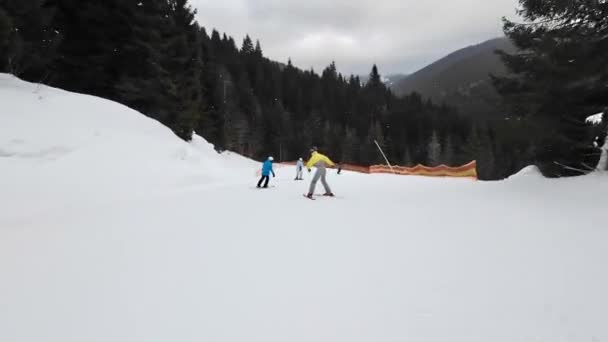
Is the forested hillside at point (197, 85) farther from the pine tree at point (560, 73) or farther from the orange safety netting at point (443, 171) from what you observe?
the orange safety netting at point (443, 171)

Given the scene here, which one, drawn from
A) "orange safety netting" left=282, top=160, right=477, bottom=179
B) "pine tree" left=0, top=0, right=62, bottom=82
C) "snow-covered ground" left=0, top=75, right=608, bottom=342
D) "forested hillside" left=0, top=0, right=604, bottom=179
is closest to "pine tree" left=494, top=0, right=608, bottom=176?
"forested hillside" left=0, top=0, right=604, bottom=179

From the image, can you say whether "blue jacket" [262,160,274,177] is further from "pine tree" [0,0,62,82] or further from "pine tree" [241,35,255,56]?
"pine tree" [241,35,255,56]

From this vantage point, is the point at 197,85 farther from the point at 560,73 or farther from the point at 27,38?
the point at 560,73

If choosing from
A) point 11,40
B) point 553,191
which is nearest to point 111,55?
point 11,40

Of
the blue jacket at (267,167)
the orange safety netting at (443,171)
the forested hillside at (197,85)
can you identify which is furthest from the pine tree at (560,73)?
the orange safety netting at (443,171)

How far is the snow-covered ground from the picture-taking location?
120 inches

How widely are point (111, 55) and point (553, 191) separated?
30.5 meters

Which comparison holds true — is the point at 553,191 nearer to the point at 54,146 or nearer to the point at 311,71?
the point at 54,146

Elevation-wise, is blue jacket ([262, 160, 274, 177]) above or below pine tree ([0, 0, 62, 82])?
below

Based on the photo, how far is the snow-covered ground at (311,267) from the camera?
120 inches

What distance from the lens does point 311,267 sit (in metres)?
4.48

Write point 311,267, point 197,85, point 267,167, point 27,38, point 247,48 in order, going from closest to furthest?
point 311,267
point 267,167
point 27,38
point 197,85
point 247,48

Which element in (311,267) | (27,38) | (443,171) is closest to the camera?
(311,267)

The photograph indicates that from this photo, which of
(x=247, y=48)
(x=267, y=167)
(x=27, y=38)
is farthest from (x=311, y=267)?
(x=247, y=48)
